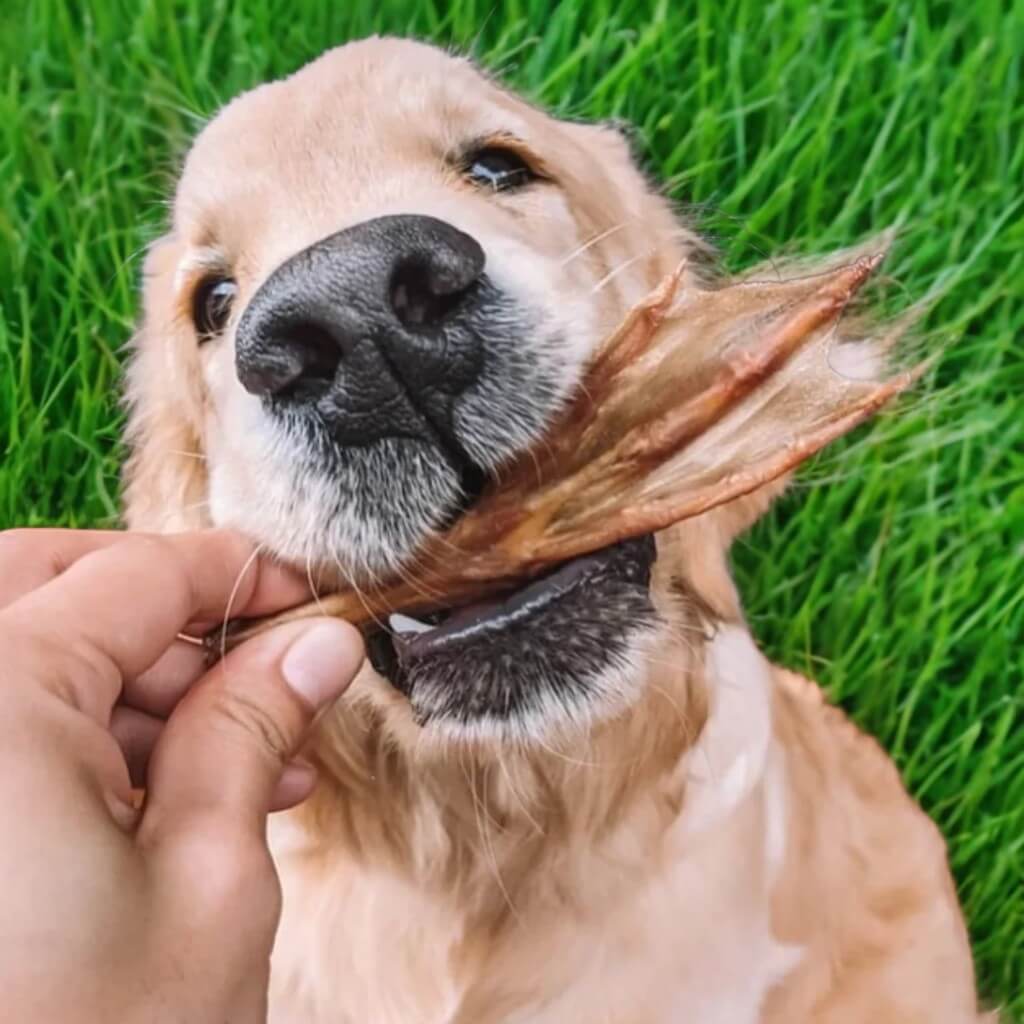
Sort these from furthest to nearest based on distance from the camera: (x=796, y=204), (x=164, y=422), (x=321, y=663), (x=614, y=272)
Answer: (x=796, y=204) < (x=164, y=422) < (x=614, y=272) < (x=321, y=663)

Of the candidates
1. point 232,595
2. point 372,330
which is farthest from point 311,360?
point 232,595

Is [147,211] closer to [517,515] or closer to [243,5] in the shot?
[243,5]

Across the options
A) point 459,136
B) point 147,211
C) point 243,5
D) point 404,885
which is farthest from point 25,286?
Result: point 404,885

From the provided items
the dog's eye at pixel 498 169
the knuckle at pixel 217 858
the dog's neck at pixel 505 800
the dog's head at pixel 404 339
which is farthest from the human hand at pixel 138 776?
the dog's eye at pixel 498 169

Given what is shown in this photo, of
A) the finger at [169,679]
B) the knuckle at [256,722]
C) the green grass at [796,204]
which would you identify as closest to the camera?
the knuckle at [256,722]

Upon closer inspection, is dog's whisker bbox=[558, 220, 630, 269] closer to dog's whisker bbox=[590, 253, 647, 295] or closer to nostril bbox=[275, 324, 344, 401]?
dog's whisker bbox=[590, 253, 647, 295]

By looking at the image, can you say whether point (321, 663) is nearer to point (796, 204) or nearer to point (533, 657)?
point (533, 657)

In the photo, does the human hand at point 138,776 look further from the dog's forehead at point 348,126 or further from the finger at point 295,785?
the dog's forehead at point 348,126
